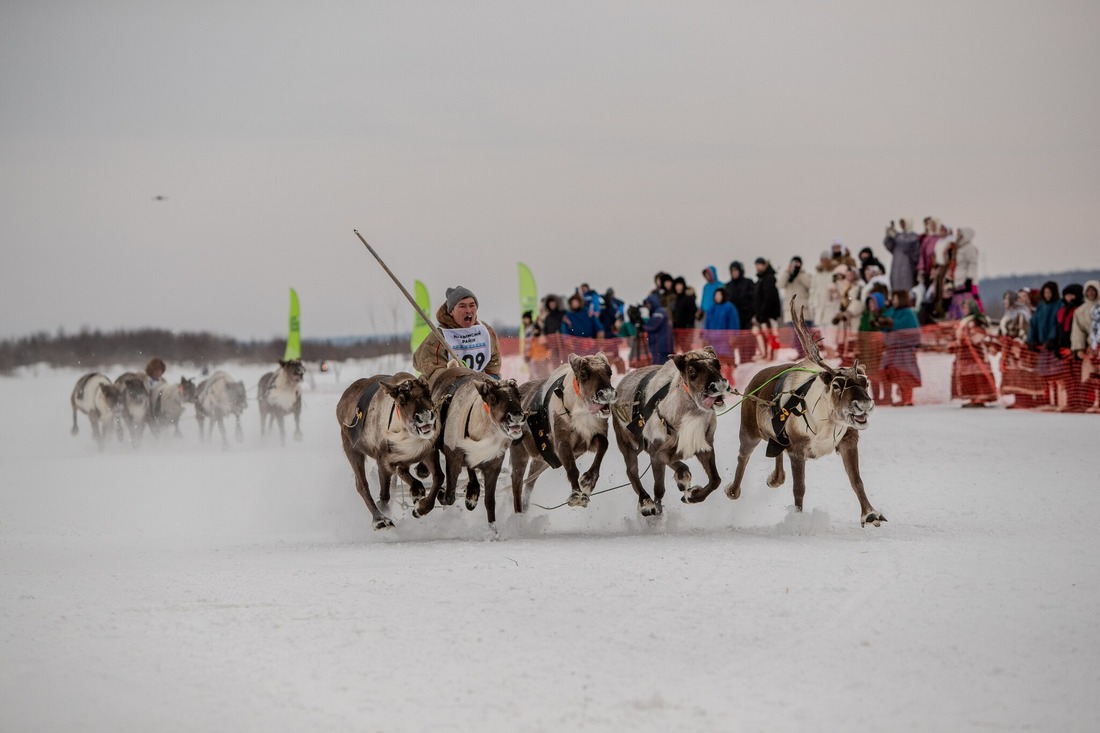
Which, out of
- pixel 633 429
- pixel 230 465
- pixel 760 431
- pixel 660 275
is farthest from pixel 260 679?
pixel 660 275

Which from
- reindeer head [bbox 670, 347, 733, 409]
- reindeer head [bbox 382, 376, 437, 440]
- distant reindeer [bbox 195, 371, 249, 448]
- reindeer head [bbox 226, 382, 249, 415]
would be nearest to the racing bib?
reindeer head [bbox 382, 376, 437, 440]

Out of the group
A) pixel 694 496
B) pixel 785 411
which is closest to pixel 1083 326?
pixel 785 411

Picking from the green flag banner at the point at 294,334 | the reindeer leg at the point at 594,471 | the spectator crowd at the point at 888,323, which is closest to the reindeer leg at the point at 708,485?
the reindeer leg at the point at 594,471

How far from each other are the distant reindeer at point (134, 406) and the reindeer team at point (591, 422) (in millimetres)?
11476

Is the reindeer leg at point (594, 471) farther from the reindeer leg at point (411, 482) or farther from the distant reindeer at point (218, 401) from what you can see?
the distant reindeer at point (218, 401)

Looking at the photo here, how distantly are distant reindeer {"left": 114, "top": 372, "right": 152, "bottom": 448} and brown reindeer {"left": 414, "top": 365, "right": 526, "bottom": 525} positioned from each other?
12.1m

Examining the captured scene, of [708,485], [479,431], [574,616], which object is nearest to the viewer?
[574,616]

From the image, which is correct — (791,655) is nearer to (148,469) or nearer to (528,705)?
(528,705)

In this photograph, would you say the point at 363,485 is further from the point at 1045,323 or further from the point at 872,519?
the point at 1045,323

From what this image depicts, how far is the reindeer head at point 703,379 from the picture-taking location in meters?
8.92

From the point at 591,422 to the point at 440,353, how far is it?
1735 mm

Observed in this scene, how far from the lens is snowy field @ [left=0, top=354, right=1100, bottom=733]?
5047mm

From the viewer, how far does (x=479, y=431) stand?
30.4ft

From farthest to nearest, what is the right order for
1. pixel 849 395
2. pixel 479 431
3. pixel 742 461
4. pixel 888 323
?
pixel 888 323
pixel 742 461
pixel 479 431
pixel 849 395
